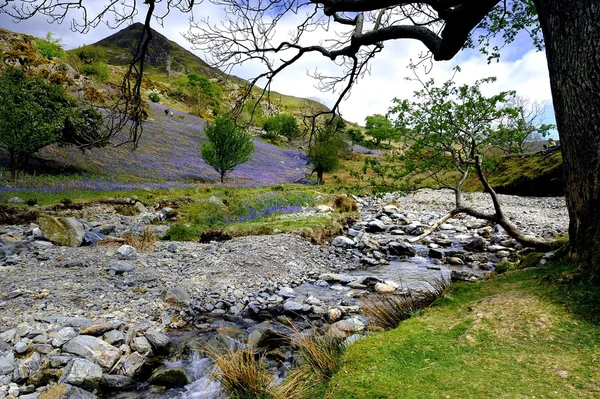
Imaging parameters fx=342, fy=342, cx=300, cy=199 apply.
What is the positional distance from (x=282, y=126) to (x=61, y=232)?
56.8m

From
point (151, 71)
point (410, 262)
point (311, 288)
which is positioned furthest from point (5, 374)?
point (151, 71)

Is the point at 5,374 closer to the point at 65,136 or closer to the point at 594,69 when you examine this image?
the point at 594,69

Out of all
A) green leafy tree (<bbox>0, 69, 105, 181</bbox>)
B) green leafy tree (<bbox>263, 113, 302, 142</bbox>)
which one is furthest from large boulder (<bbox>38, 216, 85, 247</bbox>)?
green leafy tree (<bbox>263, 113, 302, 142</bbox>)

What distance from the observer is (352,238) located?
1320 cm

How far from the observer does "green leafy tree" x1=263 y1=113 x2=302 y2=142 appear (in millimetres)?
62031

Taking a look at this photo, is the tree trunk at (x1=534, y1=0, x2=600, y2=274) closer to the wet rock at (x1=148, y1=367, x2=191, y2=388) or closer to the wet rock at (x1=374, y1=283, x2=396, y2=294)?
the wet rock at (x1=374, y1=283, x2=396, y2=294)

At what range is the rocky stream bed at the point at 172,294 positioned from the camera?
448cm

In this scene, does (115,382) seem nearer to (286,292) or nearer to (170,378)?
(170,378)

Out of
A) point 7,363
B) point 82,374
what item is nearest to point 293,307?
point 82,374

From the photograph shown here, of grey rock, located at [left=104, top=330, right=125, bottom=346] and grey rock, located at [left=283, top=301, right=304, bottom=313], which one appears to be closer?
grey rock, located at [left=104, top=330, right=125, bottom=346]

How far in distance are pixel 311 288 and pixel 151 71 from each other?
440ft

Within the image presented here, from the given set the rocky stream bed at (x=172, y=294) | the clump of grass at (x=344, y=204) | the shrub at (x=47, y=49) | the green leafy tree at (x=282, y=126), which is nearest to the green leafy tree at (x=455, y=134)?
the rocky stream bed at (x=172, y=294)

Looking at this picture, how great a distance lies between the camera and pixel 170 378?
452 cm

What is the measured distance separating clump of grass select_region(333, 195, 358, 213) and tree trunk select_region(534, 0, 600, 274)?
47.1 ft
